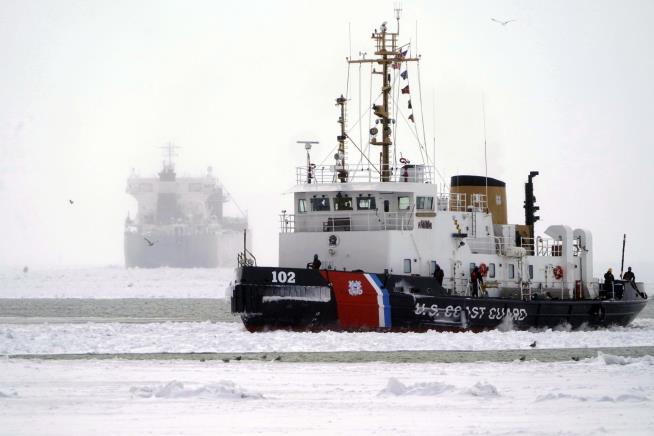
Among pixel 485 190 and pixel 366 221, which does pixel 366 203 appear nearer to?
pixel 366 221

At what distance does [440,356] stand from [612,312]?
38.3 feet

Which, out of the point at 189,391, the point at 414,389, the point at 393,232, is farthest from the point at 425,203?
the point at 189,391

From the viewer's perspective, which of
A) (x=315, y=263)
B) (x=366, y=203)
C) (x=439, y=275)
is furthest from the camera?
(x=366, y=203)

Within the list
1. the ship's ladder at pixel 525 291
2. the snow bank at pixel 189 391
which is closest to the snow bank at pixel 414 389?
the snow bank at pixel 189 391

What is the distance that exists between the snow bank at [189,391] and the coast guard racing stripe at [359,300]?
11013mm

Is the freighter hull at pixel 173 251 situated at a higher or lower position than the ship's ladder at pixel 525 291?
higher

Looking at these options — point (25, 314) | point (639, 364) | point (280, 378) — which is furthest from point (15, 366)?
point (25, 314)

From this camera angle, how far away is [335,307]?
82.9 ft

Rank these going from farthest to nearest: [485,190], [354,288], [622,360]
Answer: [485,190] < [354,288] < [622,360]

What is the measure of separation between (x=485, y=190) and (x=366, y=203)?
519 centimetres

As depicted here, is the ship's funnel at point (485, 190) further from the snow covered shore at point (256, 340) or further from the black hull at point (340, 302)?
the black hull at point (340, 302)

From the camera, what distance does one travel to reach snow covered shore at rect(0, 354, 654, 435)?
1168 cm

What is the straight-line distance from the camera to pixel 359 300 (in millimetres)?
25250

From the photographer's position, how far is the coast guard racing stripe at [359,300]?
82.5 ft
